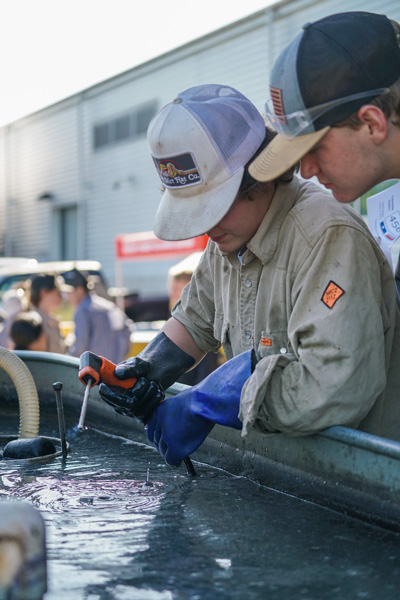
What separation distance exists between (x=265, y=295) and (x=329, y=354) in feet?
1.46

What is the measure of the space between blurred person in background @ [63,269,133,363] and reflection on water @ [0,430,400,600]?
4.63 m

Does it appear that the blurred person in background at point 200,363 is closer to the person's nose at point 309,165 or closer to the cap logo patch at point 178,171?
the cap logo patch at point 178,171

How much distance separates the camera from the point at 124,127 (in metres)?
18.5

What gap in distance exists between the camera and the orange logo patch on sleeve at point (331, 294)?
1.93 m

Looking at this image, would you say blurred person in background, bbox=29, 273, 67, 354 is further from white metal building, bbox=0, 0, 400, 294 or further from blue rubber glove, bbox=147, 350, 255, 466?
white metal building, bbox=0, 0, 400, 294

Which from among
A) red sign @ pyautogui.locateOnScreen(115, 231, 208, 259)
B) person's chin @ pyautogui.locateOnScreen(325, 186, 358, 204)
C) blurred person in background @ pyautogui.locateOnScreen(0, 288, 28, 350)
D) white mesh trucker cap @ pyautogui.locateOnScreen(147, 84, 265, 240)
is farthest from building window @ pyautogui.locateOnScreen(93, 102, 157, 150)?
person's chin @ pyautogui.locateOnScreen(325, 186, 358, 204)

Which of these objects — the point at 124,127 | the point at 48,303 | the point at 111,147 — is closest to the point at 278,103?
the point at 48,303

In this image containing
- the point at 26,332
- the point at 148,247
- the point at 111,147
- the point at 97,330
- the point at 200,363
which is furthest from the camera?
the point at 111,147

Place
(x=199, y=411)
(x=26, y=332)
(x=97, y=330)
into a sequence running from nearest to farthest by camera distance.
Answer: (x=199, y=411) → (x=26, y=332) → (x=97, y=330)

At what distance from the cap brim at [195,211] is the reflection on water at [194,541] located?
757 millimetres

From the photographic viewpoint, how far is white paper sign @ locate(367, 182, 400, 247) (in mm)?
2533

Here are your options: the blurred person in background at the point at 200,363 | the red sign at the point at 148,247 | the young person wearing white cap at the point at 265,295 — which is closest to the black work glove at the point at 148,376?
the young person wearing white cap at the point at 265,295

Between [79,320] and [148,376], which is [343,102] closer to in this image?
[148,376]

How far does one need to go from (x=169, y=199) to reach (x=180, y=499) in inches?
36.1
